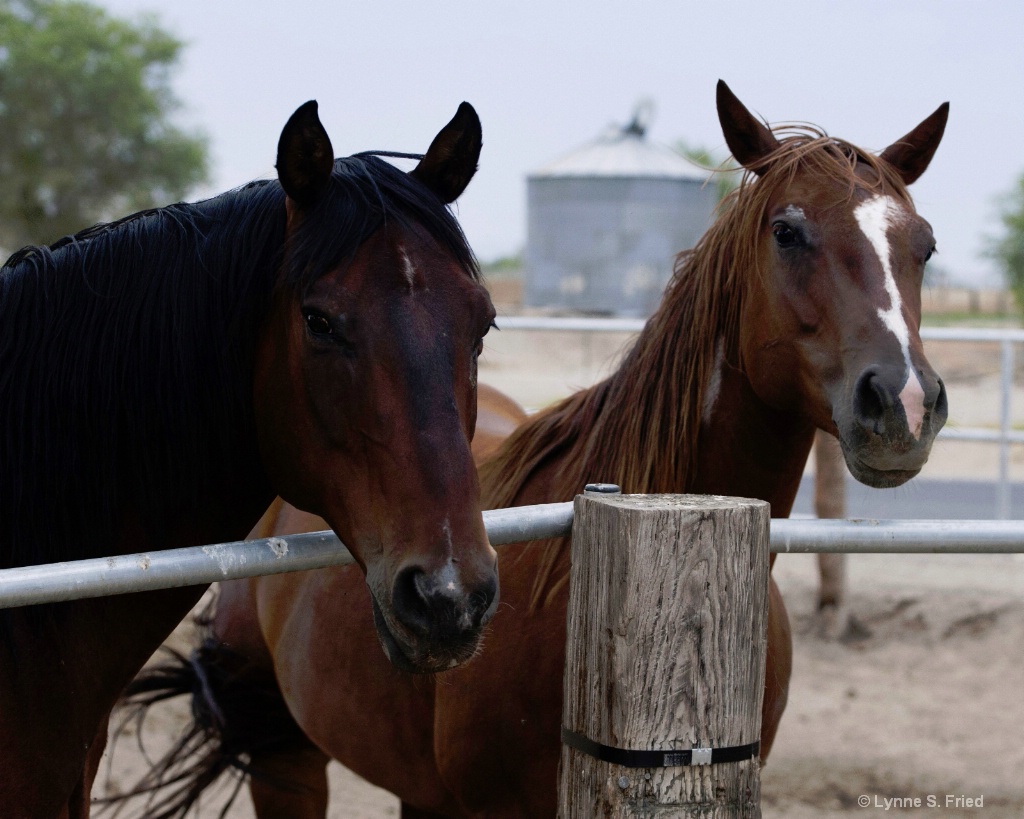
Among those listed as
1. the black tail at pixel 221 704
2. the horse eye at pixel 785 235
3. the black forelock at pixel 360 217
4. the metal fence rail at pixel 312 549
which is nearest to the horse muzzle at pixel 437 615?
the metal fence rail at pixel 312 549

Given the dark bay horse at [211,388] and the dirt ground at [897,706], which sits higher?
the dark bay horse at [211,388]

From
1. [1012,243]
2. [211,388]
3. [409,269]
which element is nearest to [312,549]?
[211,388]

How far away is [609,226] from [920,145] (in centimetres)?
1752

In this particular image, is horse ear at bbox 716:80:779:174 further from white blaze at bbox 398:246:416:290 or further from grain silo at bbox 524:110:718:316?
grain silo at bbox 524:110:718:316

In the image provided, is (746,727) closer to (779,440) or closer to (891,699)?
(779,440)

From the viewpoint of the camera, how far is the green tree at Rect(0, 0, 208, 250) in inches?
957

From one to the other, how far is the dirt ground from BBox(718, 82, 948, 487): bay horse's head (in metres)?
0.81

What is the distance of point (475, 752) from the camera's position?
2229 millimetres

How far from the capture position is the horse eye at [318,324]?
1.52 metres

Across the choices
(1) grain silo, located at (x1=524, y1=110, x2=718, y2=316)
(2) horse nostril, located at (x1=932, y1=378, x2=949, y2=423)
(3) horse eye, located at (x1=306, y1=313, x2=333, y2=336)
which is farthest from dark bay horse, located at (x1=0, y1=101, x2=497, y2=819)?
(1) grain silo, located at (x1=524, y1=110, x2=718, y2=316)

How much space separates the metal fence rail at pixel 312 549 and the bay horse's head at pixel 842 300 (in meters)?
0.19

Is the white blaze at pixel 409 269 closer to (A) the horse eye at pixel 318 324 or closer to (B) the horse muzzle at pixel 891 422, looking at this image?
(A) the horse eye at pixel 318 324

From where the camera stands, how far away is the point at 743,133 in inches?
92.9

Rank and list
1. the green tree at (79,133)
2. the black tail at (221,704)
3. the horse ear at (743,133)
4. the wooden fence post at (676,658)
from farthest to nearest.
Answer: the green tree at (79,133) → the black tail at (221,704) → the horse ear at (743,133) → the wooden fence post at (676,658)
